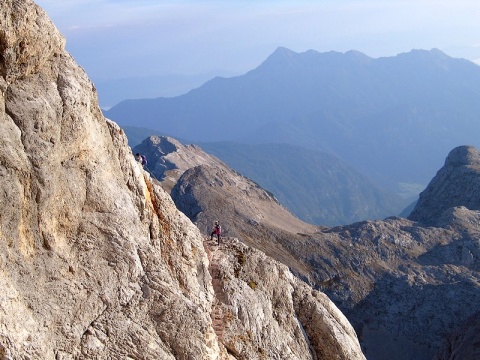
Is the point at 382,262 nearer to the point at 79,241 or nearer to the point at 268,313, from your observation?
the point at 268,313

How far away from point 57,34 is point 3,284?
8.37 metres

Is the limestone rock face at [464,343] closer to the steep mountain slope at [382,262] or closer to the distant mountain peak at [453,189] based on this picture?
the steep mountain slope at [382,262]

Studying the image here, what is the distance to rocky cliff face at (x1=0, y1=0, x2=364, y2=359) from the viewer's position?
14836 mm

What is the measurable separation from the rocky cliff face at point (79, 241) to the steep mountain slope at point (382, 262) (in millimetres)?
55399

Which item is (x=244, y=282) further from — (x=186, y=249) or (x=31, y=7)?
(x=31, y=7)

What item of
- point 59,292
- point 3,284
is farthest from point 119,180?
point 3,284

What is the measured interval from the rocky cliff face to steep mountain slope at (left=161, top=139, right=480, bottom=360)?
2181 inches

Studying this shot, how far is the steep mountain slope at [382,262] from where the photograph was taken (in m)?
72.8

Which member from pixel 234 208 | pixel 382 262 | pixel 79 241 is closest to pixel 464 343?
pixel 382 262

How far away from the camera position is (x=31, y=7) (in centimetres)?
1669

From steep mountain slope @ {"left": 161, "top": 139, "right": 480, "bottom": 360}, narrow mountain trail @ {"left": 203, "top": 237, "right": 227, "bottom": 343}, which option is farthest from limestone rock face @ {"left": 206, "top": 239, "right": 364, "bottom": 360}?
steep mountain slope @ {"left": 161, "top": 139, "right": 480, "bottom": 360}

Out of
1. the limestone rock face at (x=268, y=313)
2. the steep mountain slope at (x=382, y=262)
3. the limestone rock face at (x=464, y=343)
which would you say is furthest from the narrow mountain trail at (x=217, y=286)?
the steep mountain slope at (x=382, y=262)

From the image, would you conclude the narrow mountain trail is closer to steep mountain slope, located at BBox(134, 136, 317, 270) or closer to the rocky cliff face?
the rocky cliff face

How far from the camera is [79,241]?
56.2 feet
